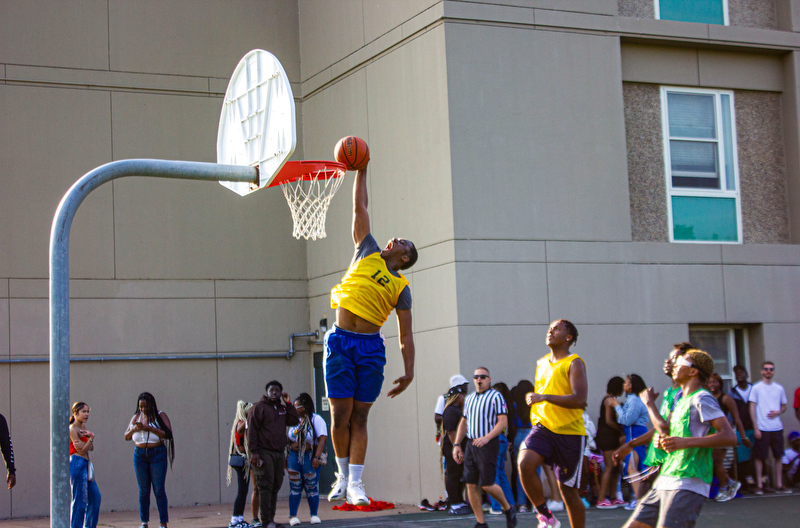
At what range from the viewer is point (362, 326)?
7980mm

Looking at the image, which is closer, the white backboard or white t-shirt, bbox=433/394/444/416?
the white backboard

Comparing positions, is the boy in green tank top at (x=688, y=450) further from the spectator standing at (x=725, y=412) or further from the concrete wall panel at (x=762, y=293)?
the concrete wall panel at (x=762, y=293)

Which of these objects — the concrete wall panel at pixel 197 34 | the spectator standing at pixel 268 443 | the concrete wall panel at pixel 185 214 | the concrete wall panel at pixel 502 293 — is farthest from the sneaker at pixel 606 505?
the concrete wall panel at pixel 197 34

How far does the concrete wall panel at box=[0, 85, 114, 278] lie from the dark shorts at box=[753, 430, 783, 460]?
38.7 feet

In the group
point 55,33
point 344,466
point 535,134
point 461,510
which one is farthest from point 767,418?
point 55,33

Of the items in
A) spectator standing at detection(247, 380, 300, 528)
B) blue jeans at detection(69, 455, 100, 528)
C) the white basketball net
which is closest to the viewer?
the white basketball net

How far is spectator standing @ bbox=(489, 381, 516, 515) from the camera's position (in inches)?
550

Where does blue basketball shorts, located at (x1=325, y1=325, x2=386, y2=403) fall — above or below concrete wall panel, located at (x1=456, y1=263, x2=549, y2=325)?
below

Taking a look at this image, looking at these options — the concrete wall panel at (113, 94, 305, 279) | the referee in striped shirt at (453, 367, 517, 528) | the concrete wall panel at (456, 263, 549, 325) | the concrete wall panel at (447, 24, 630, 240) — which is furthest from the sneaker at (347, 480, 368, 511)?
the concrete wall panel at (113, 94, 305, 279)

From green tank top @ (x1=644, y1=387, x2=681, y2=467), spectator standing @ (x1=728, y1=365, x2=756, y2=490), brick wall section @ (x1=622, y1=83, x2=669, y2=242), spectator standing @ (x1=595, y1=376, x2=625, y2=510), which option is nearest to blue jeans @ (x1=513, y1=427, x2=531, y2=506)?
spectator standing @ (x1=595, y1=376, x2=625, y2=510)

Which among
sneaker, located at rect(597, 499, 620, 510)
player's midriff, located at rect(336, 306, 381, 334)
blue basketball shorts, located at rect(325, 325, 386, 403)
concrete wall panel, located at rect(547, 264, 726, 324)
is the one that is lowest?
sneaker, located at rect(597, 499, 620, 510)

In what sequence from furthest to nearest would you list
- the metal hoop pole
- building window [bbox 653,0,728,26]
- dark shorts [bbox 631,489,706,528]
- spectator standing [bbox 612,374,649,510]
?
building window [bbox 653,0,728,26] < spectator standing [bbox 612,374,649,510] < dark shorts [bbox 631,489,706,528] < the metal hoop pole

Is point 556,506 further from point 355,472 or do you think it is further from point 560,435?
point 355,472

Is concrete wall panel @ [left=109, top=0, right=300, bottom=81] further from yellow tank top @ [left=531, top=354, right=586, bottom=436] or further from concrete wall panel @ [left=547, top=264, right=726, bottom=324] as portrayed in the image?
yellow tank top @ [left=531, top=354, right=586, bottom=436]
